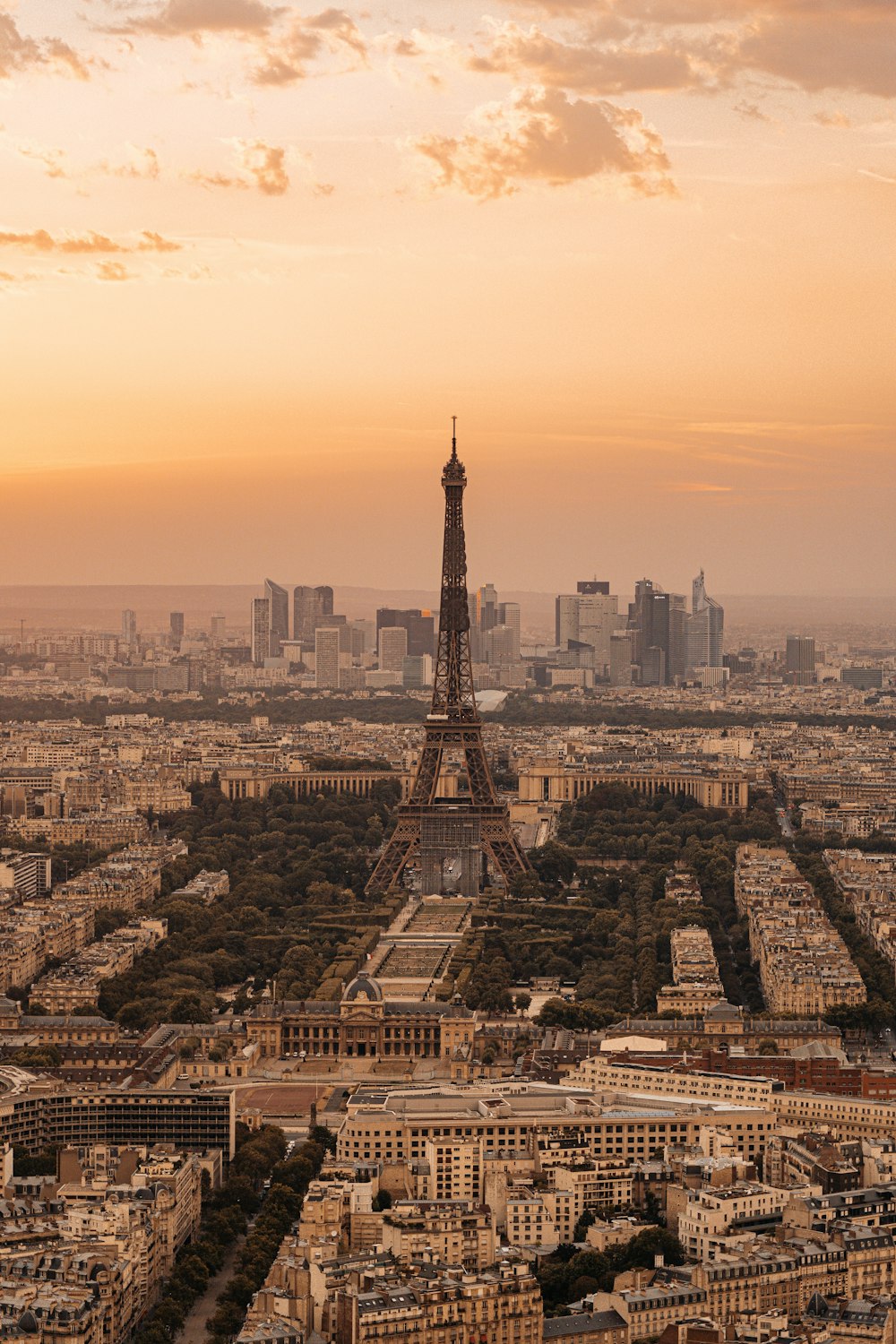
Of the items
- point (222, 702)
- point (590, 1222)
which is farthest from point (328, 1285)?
point (222, 702)

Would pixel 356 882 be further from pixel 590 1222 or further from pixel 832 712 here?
pixel 832 712

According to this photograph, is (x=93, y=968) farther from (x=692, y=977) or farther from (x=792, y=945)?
(x=792, y=945)

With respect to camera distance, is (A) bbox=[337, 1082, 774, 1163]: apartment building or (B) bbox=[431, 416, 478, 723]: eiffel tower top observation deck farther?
(B) bbox=[431, 416, 478, 723]: eiffel tower top observation deck

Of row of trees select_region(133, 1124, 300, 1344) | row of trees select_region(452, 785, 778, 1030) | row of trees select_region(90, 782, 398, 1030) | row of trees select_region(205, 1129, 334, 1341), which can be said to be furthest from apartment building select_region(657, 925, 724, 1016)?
row of trees select_region(205, 1129, 334, 1341)

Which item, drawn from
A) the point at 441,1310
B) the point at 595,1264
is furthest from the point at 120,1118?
the point at 441,1310

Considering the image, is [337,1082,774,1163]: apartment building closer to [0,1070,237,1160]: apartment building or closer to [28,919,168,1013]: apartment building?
[0,1070,237,1160]: apartment building

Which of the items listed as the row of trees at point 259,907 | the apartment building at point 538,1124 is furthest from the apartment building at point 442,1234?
the row of trees at point 259,907

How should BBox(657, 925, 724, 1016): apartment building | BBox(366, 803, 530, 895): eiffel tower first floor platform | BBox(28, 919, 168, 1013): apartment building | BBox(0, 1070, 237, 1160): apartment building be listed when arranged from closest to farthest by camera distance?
BBox(0, 1070, 237, 1160): apartment building, BBox(657, 925, 724, 1016): apartment building, BBox(28, 919, 168, 1013): apartment building, BBox(366, 803, 530, 895): eiffel tower first floor platform
